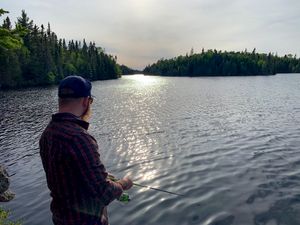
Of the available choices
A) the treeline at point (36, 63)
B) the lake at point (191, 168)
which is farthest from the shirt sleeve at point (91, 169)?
the treeline at point (36, 63)

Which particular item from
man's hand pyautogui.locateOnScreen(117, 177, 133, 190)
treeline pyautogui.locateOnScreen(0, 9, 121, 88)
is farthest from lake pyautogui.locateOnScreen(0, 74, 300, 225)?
treeline pyautogui.locateOnScreen(0, 9, 121, 88)

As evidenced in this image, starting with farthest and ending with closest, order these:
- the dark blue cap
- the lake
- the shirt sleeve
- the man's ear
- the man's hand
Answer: the lake < the man's hand < the man's ear < the dark blue cap < the shirt sleeve

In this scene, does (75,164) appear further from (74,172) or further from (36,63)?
(36,63)

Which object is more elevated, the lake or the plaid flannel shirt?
the plaid flannel shirt

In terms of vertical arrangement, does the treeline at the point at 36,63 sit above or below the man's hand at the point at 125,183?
above

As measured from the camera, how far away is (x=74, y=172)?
159 inches

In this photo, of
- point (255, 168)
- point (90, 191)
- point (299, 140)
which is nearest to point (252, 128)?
point (299, 140)

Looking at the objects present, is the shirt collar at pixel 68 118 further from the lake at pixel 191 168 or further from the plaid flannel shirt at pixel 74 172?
the lake at pixel 191 168

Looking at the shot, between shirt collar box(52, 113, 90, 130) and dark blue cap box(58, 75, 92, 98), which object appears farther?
dark blue cap box(58, 75, 92, 98)

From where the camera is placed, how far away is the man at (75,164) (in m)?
3.98

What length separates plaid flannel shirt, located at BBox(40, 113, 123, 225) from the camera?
397cm

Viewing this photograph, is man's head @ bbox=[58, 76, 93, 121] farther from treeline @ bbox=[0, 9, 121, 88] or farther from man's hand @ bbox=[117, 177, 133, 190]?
treeline @ bbox=[0, 9, 121, 88]

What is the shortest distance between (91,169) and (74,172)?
10.1 inches

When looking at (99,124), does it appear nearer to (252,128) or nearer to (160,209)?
(252,128)
